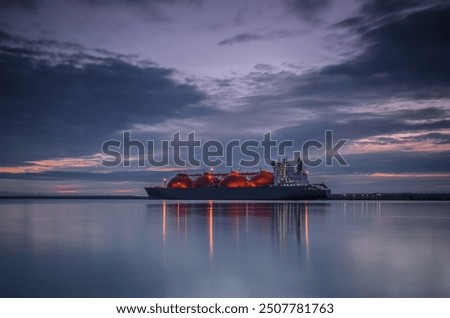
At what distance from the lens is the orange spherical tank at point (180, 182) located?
84062mm

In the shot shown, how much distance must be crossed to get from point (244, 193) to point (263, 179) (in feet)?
15.6

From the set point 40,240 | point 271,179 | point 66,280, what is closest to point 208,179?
point 271,179

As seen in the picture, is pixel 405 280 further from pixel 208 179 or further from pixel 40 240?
pixel 208 179

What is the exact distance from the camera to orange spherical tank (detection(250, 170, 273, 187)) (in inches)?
2980

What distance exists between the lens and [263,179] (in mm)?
76125

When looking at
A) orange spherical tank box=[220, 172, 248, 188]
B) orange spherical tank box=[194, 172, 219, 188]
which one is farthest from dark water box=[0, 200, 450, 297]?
orange spherical tank box=[194, 172, 219, 188]

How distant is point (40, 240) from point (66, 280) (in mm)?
6181

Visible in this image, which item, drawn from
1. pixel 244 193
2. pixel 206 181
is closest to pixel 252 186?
pixel 244 193

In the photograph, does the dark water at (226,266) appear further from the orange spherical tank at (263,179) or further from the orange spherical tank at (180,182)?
the orange spherical tank at (180,182)

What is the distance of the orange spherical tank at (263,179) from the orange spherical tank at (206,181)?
9.00 m

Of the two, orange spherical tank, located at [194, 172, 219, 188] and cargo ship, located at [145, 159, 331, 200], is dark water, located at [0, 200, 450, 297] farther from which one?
orange spherical tank, located at [194, 172, 219, 188]

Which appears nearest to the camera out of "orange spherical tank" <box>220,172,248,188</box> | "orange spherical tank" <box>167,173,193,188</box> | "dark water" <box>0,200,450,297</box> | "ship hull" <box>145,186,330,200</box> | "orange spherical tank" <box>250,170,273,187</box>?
"dark water" <box>0,200,450,297</box>

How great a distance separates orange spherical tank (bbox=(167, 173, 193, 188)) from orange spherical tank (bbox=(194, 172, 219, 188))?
1.68 meters
